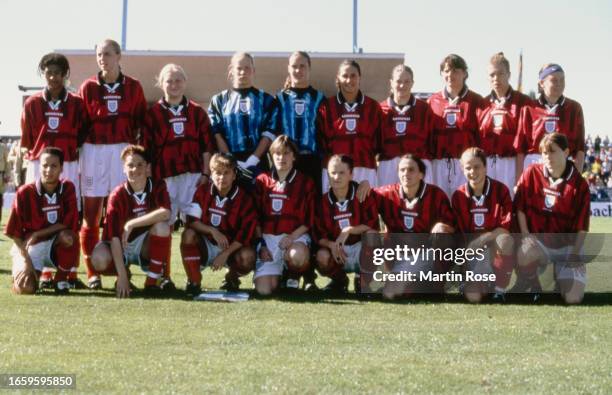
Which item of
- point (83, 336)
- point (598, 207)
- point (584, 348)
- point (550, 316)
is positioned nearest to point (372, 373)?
point (584, 348)

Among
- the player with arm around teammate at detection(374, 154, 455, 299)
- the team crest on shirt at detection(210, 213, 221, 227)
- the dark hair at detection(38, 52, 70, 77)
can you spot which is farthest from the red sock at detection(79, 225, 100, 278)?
the player with arm around teammate at detection(374, 154, 455, 299)

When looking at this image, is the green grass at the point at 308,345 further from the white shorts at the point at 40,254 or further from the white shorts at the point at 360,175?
the white shorts at the point at 360,175

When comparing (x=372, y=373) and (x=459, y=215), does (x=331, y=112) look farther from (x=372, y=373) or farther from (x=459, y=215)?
(x=372, y=373)

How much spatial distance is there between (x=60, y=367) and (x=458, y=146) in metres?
3.88

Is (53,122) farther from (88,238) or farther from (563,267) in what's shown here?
(563,267)

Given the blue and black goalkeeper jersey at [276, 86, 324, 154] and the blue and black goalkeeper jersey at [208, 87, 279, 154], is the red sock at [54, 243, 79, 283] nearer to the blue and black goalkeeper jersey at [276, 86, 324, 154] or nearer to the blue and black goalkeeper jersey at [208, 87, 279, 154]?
the blue and black goalkeeper jersey at [208, 87, 279, 154]

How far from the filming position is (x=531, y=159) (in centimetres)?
643

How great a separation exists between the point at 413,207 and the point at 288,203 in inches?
36.5

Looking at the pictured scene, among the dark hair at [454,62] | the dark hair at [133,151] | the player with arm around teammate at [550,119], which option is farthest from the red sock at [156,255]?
the player with arm around teammate at [550,119]

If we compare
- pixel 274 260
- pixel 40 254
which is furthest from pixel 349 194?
pixel 40 254

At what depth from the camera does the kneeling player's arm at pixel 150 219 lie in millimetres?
5844

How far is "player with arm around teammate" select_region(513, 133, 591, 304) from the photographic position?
5777 mm

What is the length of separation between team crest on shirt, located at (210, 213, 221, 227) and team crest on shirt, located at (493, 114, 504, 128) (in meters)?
2.34

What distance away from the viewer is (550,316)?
4.97 m
